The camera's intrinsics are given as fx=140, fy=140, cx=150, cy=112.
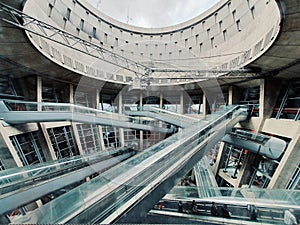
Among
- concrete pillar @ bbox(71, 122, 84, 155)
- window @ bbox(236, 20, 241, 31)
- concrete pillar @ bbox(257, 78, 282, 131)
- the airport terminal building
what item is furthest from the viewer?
window @ bbox(236, 20, 241, 31)

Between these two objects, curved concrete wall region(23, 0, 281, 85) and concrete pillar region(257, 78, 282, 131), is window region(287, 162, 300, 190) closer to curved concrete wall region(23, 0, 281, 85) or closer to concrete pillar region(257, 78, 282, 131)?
concrete pillar region(257, 78, 282, 131)

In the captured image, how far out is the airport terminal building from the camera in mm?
2111

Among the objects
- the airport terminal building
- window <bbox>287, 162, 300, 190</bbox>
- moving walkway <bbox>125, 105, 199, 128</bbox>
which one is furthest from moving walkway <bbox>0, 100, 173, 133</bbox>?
window <bbox>287, 162, 300, 190</bbox>

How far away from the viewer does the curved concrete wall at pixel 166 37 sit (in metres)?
7.68

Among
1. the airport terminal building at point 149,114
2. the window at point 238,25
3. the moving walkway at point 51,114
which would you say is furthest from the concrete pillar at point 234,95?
the moving walkway at point 51,114

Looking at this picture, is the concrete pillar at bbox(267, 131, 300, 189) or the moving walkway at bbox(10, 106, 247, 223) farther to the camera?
the concrete pillar at bbox(267, 131, 300, 189)

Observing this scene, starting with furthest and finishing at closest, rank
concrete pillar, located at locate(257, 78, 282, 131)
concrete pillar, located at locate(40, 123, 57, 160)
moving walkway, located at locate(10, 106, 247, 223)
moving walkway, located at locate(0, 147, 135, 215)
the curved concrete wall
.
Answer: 1. concrete pillar, located at locate(40, 123, 57, 160)
2. the curved concrete wall
3. concrete pillar, located at locate(257, 78, 282, 131)
4. moving walkway, located at locate(0, 147, 135, 215)
5. moving walkway, located at locate(10, 106, 247, 223)

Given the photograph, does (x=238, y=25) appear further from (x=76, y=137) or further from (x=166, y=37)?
(x=76, y=137)

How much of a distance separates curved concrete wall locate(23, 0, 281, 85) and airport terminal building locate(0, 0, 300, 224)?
10 centimetres

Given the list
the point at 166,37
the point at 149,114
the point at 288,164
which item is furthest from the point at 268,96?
the point at 166,37

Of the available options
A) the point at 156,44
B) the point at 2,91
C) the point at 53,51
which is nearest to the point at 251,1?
the point at 156,44

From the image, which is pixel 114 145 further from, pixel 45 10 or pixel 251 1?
pixel 251 1

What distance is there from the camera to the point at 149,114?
1008 cm

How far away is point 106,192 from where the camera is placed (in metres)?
1.73
